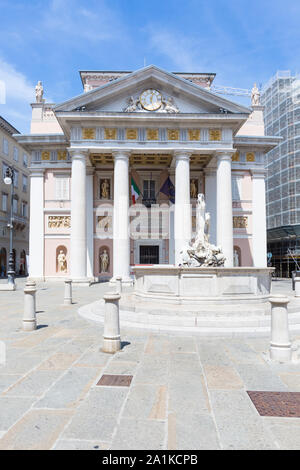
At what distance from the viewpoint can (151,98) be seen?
25.3 metres

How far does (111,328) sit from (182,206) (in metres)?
18.5

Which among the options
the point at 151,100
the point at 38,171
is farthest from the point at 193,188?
the point at 38,171

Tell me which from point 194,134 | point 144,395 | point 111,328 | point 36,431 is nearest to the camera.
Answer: point 36,431

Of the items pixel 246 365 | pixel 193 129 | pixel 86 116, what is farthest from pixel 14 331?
pixel 193 129

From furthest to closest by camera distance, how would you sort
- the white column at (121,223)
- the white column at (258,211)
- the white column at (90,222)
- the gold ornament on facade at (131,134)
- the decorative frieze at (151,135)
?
the white column at (258,211) → the white column at (90,222) → the decorative frieze at (151,135) → the gold ornament on facade at (131,134) → the white column at (121,223)

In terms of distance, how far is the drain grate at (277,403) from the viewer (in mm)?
3810

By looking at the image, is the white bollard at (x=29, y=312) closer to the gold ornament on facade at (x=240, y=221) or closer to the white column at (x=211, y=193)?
the white column at (x=211, y=193)

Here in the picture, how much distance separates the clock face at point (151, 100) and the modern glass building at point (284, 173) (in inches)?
691

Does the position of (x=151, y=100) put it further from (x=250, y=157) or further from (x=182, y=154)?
(x=250, y=157)

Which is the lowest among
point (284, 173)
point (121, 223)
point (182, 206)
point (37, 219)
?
point (121, 223)

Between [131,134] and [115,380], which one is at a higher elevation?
[131,134]

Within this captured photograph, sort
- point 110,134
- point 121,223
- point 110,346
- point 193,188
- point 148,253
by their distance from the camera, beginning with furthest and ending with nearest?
1. point 193,188
2. point 148,253
3. point 110,134
4. point 121,223
5. point 110,346

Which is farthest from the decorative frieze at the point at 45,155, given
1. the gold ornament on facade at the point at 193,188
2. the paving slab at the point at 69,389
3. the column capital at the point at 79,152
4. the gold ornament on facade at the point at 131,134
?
the paving slab at the point at 69,389
